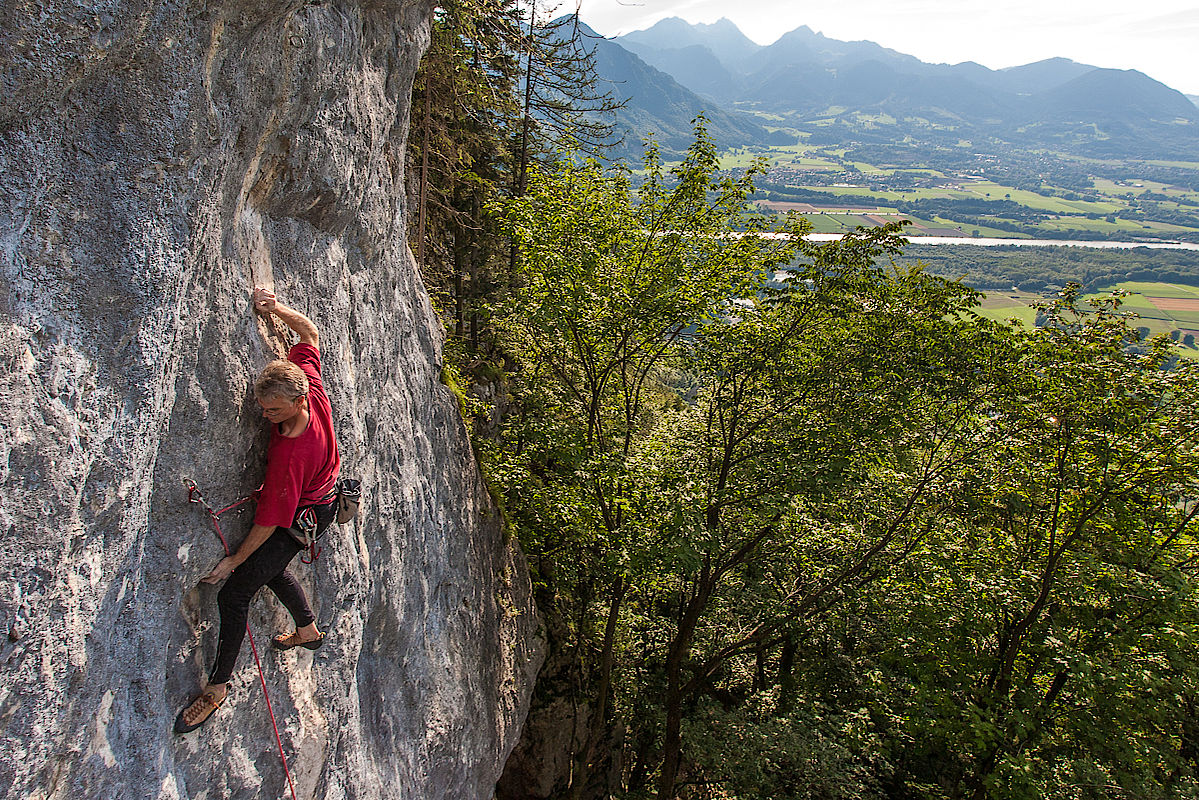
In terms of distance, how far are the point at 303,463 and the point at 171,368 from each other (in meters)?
1.20

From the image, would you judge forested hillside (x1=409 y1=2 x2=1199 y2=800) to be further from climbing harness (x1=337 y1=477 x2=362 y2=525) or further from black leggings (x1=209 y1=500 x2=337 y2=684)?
black leggings (x1=209 y1=500 x2=337 y2=684)

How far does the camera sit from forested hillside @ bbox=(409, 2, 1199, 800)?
1027 centimetres

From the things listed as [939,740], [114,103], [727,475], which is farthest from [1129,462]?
[114,103]

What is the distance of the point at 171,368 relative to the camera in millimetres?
3953

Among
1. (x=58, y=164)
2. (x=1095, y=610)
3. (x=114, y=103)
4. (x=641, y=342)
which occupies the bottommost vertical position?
(x=1095, y=610)

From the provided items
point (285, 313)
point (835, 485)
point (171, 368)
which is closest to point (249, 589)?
point (171, 368)

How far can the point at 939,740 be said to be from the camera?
1406 centimetres

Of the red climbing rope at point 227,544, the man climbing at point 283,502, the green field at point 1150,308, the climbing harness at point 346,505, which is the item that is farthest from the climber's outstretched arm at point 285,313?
the green field at point 1150,308

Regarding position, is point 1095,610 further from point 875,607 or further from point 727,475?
point 727,475

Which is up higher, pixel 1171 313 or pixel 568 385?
pixel 568 385

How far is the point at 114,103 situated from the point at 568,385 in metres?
9.57

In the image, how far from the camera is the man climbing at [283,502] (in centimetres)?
446

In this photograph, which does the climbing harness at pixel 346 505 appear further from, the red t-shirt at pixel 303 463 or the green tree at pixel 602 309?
the green tree at pixel 602 309

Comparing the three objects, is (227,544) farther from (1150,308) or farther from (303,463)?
(1150,308)
